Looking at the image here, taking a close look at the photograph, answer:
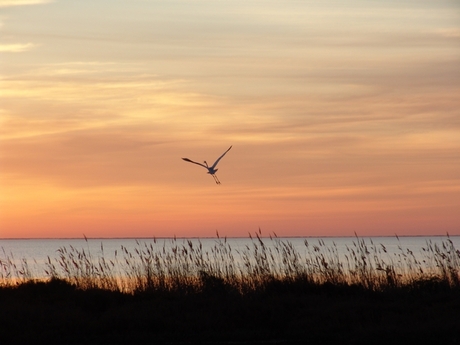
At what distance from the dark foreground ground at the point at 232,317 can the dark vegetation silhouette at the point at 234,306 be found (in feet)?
0.06

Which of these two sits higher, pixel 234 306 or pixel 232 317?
pixel 234 306

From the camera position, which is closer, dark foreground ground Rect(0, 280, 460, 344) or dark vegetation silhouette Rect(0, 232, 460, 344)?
dark foreground ground Rect(0, 280, 460, 344)

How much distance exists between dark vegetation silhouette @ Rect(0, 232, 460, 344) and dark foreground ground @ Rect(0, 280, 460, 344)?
19 mm

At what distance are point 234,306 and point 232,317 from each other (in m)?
0.49

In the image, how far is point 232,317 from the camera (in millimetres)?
12844

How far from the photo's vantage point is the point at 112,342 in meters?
11.6

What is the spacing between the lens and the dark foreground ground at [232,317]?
11547mm

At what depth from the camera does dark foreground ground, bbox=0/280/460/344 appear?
11.5 m

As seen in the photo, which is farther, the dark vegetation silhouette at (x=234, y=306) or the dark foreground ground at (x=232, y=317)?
the dark vegetation silhouette at (x=234, y=306)

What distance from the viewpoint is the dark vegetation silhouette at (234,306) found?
1167cm

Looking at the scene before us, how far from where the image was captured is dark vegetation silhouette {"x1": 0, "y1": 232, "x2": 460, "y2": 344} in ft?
38.3

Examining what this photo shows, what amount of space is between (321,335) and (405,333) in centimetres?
141

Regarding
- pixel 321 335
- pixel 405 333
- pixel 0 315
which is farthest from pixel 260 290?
pixel 0 315

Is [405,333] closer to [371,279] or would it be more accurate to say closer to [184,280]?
[371,279]
